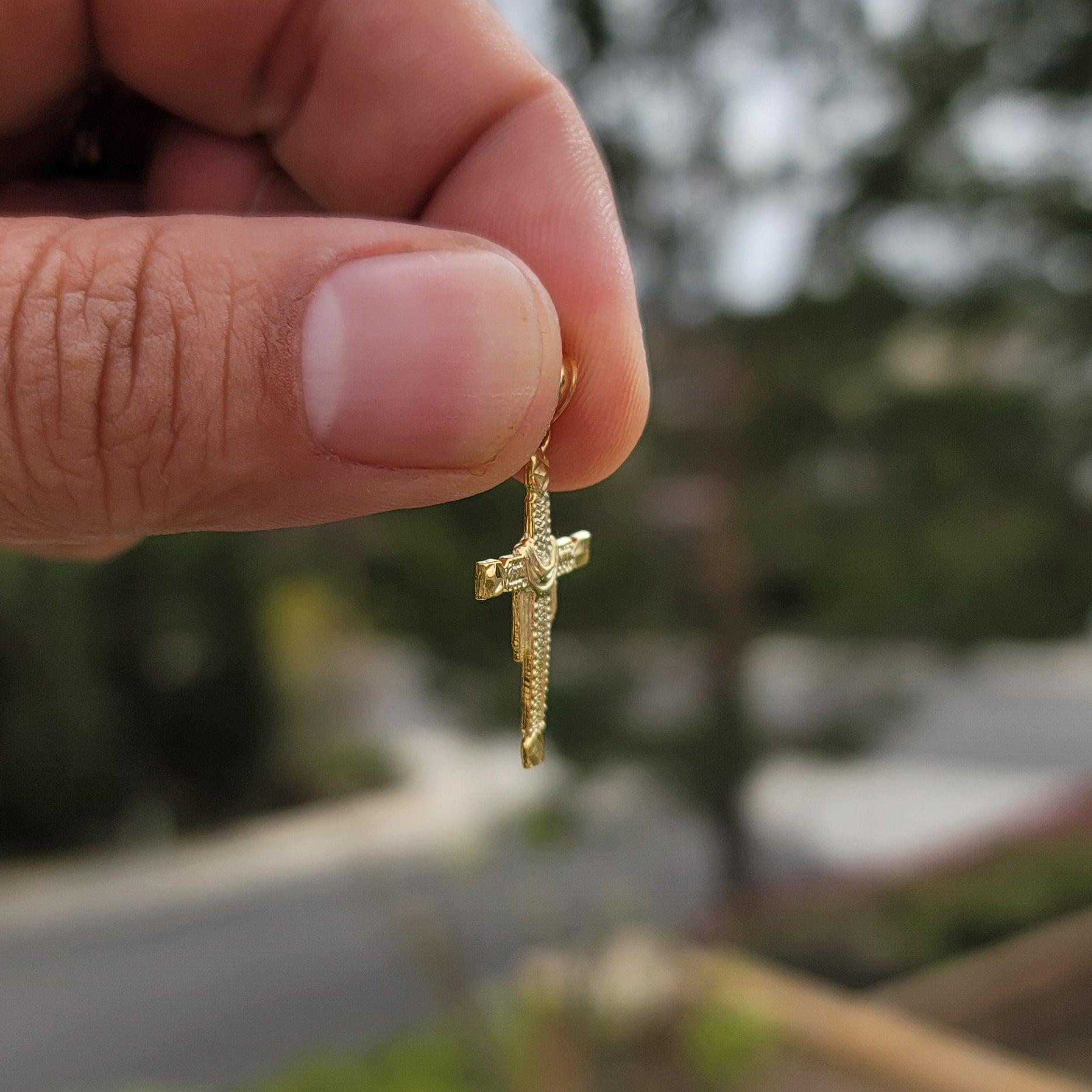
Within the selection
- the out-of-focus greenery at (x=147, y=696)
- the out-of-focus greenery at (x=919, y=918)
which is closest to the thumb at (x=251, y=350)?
the out-of-focus greenery at (x=919, y=918)

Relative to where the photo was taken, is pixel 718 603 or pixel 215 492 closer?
pixel 215 492

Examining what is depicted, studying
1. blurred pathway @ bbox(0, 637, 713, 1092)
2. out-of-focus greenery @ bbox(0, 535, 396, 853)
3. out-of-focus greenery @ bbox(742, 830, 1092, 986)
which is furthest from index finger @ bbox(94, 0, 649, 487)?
out-of-focus greenery @ bbox(0, 535, 396, 853)

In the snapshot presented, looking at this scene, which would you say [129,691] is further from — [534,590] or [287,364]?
[287,364]

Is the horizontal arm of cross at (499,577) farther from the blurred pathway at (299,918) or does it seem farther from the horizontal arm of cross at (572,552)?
the blurred pathway at (299,918)

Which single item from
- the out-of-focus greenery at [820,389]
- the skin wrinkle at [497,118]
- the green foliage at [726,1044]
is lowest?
the green foliage at [726,1044]

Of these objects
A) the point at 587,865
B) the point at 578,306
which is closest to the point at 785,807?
the point at 587,865

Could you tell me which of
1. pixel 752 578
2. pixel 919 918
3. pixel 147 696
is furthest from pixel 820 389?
pixel 147 696

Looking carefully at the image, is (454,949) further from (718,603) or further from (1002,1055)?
(1002,1055)
